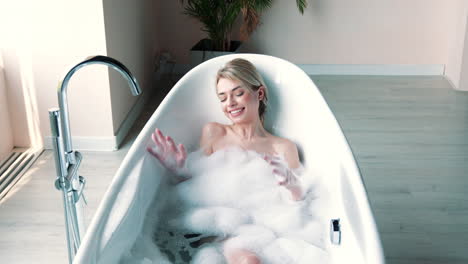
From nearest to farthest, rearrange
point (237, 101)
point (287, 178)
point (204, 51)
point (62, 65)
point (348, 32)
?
point (287, 178), point (237, 101), point (62, 65), point (204, 51), point (348, 32)

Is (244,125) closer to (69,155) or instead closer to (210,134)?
(210,134)

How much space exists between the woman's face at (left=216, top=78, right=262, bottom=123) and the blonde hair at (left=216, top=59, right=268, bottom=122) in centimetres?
2

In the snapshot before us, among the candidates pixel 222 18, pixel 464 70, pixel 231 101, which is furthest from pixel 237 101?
pixel 464 70

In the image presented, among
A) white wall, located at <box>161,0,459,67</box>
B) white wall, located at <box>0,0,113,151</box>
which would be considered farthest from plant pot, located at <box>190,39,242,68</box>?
white wall, located at <box>0,0,113,151</box>

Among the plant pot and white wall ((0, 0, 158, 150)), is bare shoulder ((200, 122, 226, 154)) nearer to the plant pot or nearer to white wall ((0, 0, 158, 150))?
white wall ((0, 0, 158, 150))

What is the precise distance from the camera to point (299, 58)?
466 cm

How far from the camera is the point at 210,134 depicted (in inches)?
97.1

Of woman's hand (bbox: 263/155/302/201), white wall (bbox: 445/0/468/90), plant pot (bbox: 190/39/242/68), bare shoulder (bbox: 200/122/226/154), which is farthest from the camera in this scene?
plant pot (bbox: 190/39/242/68)

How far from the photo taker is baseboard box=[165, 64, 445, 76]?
182 inches

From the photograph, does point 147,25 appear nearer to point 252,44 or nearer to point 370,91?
point 252,44

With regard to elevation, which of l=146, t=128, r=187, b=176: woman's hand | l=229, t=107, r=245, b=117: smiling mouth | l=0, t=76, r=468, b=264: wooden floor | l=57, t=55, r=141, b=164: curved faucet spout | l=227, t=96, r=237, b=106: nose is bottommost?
l=0, t=76, r=468, b=264: wooden floor

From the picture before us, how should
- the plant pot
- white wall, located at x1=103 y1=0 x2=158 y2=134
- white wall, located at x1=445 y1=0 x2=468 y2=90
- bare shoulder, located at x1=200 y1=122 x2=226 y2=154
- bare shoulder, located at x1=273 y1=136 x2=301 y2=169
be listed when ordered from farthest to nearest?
the plant pot < white wall, located at x1=445 y1=0 x2=468 y2=90 < white wall, located at x1=103 y1=0 x2=158 y2=134 < bare shoulder, located at x1=200 y1=122 x2=226 y2=154 < bare shoulder, located at x1=273 y1=136 x2=301 y2=169

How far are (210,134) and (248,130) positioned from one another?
16 cm

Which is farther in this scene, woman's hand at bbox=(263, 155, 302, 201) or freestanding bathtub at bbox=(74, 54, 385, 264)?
woman's hand at bbox=(263, 155, 302, 201)
